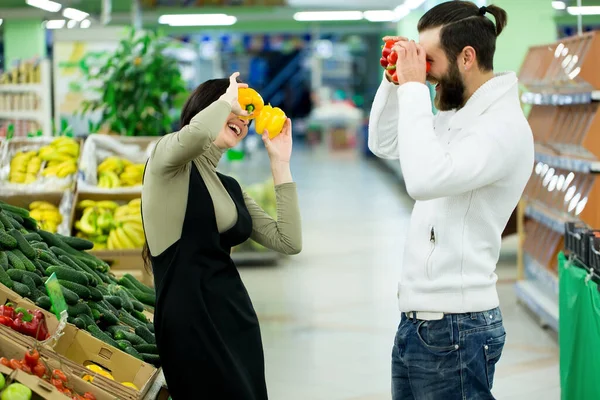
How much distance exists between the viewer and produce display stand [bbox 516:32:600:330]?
211 inches

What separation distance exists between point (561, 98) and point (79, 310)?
12.7 feet

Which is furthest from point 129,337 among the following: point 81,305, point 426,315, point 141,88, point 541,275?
point 141,88

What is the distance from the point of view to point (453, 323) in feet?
7.31

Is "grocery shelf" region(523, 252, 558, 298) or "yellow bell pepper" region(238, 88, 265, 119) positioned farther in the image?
"grocery shelf" region(523, 252, 558, 298)

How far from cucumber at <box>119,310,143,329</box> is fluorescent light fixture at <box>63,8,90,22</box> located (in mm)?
15944

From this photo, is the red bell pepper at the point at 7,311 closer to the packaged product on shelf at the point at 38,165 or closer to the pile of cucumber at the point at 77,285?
the pile of cucumber at the point at 77,285

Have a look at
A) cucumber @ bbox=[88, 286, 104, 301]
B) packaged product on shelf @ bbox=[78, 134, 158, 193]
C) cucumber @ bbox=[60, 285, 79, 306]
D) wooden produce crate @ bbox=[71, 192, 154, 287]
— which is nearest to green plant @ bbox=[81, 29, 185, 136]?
packaged product on shelf @ bbox=[78, 134, 158, 193]

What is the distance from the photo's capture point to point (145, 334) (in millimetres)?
3314

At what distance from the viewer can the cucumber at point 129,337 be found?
3160mm

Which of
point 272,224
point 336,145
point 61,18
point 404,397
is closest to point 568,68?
point 272,224

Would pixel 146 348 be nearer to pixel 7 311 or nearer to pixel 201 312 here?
pixel 7 311

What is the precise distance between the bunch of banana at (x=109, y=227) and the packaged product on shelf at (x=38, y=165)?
1.05 feet

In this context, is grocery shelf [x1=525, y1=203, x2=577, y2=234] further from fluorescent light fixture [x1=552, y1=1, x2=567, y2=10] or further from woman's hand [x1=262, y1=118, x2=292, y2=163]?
fluorescent light fixture [x1=552, y1=1, x2=567, y2=10]

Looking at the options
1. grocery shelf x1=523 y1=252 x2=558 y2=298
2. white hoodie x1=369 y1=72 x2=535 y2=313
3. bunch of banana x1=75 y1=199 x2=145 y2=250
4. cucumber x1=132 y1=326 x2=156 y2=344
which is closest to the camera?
white hoodie x1=369 y1=72 x2=535 y2=313
